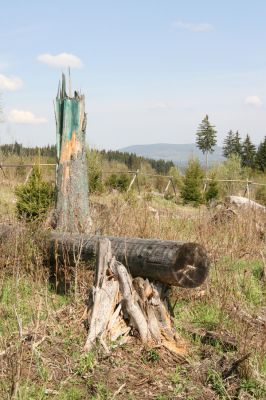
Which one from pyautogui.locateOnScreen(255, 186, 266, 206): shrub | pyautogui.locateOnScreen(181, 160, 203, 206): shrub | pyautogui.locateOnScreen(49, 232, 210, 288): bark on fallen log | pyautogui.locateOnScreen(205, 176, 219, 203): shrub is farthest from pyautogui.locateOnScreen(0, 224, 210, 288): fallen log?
pyautogui.locateOnScreen(255, 186, 266, 206): shrub

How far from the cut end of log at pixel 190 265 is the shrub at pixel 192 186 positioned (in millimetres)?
18614

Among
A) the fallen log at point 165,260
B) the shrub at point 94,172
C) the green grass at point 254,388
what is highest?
the shrub at point 94,172

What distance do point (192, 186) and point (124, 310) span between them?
19606 mm

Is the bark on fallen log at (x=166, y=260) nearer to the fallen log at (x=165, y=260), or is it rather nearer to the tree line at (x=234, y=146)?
the fallen log at (x=165, y=260)

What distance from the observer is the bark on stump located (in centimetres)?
750

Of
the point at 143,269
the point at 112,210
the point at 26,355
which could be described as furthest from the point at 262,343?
the point at 112,210

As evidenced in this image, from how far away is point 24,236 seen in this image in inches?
238

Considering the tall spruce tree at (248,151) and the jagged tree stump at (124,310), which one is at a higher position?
the tall spruce tree at (248,151)

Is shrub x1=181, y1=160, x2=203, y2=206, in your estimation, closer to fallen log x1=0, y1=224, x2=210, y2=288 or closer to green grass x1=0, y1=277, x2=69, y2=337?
green grass x1=0, y1=277, x2=69, y2=337

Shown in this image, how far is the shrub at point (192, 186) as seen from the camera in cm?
2353

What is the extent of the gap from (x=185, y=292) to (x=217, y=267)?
574 mm

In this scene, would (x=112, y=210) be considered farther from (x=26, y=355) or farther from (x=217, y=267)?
(x=26, y=355)

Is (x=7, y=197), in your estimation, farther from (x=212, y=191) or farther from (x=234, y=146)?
(x=234, y=146)

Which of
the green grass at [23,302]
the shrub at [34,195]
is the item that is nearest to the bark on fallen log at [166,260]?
the green grass at [23,302]
